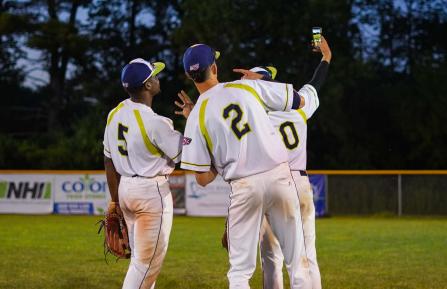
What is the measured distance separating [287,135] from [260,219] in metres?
1.35

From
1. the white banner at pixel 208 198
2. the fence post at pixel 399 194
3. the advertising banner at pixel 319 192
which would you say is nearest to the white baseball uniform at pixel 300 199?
the white banner at pixel 208 198

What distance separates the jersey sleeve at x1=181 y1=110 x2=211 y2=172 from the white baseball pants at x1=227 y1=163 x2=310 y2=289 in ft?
0.86

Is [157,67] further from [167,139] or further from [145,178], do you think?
[145,178]

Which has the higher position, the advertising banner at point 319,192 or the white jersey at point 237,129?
the white jersey at point 237,129

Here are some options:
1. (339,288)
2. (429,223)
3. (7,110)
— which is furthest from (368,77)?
(339,288)

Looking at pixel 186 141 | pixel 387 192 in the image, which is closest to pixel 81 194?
pixel 387 192

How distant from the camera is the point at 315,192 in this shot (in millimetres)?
22219

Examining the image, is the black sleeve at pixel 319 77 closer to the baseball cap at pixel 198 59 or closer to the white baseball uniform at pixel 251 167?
the white baseball uniform at pixel 251 167

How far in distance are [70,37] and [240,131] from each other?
3418cm

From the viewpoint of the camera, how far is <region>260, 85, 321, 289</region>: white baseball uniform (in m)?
6.61

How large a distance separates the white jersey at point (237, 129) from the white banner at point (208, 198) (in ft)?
51.7

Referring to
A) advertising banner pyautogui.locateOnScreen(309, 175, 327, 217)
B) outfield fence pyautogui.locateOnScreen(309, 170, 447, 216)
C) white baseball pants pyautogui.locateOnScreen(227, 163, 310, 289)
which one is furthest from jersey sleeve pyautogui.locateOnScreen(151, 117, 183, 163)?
outfield fence pyautogui.locateOnScreen(309, 170, 447, 216)

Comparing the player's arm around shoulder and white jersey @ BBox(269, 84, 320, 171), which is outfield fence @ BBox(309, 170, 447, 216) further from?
the player's arm around shoulder

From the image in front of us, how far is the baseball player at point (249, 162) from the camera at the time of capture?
17.8 feet
